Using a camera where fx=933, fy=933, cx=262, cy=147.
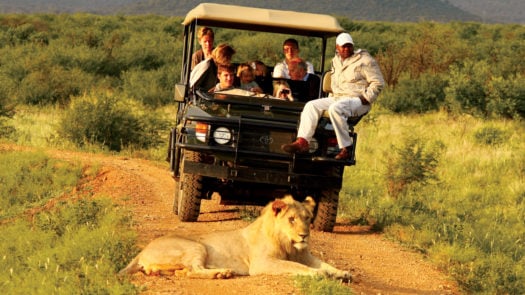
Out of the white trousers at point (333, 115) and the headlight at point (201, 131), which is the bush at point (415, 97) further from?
the headlight at point (201, 131)

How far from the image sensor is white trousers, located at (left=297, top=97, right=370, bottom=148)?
912 cm

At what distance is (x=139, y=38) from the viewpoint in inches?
1698

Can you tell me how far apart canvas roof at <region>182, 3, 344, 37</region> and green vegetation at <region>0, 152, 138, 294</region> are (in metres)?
2.39

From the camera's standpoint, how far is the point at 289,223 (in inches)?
284

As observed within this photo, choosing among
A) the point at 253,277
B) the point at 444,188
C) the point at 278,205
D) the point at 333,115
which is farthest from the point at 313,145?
the point at 444,188

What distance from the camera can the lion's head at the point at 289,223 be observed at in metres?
7.14

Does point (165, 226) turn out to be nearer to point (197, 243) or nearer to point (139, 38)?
point (197, 243)

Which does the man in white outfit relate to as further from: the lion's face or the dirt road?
the lion's face

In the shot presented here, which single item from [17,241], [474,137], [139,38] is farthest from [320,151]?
[139,38]

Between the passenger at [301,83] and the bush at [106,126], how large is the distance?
24.9ft

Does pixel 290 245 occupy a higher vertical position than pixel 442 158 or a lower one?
higher

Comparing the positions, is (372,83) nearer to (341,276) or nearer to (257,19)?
(257,19)

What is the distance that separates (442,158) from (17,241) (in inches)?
423

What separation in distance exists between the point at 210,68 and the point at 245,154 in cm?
180
